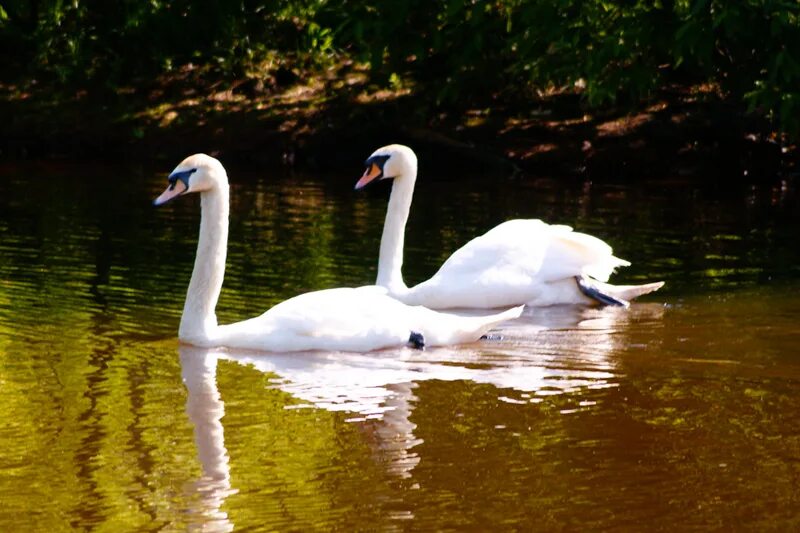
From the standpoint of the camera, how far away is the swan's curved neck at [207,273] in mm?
9156

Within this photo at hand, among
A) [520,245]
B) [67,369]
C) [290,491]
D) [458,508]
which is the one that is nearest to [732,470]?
[458,508]

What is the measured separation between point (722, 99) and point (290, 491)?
53.4 ft

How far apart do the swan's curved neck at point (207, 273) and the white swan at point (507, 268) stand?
70.1 inches

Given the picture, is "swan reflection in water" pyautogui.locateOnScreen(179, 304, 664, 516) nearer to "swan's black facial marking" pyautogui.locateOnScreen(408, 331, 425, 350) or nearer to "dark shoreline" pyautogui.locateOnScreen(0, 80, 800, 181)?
"swan's black facial marking" pyautogui.locateOnScreen(408, 331, 425, 350)

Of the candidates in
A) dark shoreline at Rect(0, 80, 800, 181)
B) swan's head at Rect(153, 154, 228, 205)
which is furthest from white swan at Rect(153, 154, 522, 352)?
dark shoreline at Rect(0, 80, 800, 181)

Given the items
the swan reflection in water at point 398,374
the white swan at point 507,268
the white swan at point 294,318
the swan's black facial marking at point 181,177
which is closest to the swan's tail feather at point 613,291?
→ the white swan at point 507,268

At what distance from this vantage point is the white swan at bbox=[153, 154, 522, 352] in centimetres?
904

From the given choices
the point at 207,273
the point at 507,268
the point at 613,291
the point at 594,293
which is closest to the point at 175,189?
the point at 207,273

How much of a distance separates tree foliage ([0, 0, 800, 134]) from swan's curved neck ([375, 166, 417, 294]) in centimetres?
301

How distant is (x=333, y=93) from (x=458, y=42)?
582 cm

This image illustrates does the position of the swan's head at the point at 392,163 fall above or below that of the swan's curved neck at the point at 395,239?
above

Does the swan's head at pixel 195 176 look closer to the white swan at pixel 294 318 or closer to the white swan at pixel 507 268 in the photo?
the white swan at pixel 294 318

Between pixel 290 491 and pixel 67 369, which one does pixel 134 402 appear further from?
pixel 290 491

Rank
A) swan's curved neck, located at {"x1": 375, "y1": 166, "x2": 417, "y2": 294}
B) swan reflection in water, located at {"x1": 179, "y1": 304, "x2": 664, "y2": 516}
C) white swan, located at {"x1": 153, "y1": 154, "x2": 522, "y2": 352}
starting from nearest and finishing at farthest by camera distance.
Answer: swan reflection in water, located at {"x1": 179, "y1": 304, "x2": 664, "y2": 516}, white swan, located at {"x1": 153, "y1": 154, "x2": 522, "y2": 352}, swan's curved neck, located at {"x1": 375, "y1": 166, "x2": 417, "y2": 294}
